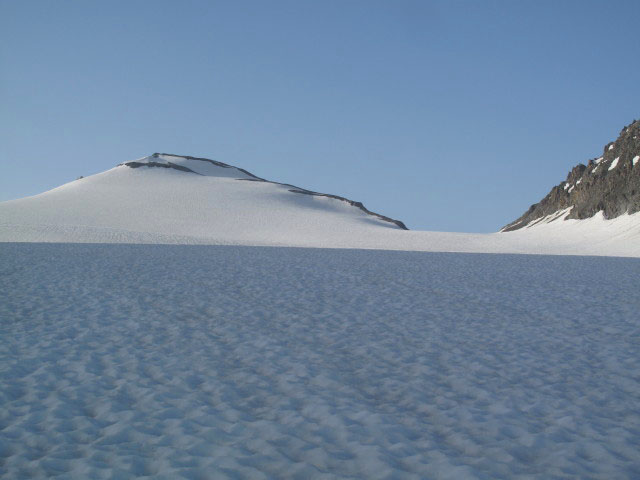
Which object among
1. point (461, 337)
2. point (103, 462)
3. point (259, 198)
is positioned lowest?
point (103, 462)

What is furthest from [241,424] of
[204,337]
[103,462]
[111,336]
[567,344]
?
[567,344]

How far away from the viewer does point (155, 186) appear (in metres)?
41.0

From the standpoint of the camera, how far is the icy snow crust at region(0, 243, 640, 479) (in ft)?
10.7

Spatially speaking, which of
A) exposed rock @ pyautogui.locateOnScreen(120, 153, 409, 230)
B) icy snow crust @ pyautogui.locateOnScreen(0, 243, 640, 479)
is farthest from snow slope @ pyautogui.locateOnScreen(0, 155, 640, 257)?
icy snow crust @ pyautogui.locateOnScreen(0, 243, 640, 479)

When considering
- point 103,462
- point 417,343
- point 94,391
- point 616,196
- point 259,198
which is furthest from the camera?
point 259,198

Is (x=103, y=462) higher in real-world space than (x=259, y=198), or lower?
lower

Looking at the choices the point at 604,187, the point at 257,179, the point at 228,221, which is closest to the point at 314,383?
the point at 228,221

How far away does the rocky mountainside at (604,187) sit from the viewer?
30.9 meters

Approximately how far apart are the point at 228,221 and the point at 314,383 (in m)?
28.3

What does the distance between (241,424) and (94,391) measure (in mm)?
1255

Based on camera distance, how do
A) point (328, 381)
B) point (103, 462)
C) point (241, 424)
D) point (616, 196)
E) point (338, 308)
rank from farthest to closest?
point (616, 196)
point (338, 308)
point (328, 381)
point (241, 424)
point (103, 462)

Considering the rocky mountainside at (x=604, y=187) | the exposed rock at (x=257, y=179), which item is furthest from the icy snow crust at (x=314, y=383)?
the exposed rock at (x=257, y=179)

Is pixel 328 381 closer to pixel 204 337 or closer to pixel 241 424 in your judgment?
pixel 241 424

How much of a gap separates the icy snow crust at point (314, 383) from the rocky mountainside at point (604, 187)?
24369 millimetres
